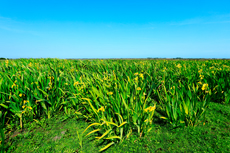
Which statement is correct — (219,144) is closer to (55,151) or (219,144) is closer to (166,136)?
(166,136)

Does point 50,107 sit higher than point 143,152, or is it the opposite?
point 50,107

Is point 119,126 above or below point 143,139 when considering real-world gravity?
above

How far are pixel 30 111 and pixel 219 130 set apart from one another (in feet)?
9.95

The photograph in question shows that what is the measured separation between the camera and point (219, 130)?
5.51ft

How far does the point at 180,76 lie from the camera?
9.89ft

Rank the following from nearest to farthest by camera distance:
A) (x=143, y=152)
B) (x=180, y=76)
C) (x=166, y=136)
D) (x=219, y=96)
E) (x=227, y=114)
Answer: (x=143, y=152)
(x=166, y=136)
(x=227, y=114)
(x=219, y=96)
(x=180, y=76)

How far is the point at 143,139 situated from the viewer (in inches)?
62.3

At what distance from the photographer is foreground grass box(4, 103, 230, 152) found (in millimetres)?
1444

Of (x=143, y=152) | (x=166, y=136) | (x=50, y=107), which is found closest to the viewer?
(x=143, y=152)

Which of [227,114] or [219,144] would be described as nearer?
[219,144]

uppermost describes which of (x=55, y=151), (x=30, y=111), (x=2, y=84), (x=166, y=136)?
(x=2, y=84)

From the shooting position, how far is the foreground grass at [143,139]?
1444 mm

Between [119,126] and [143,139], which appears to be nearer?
[119,126]

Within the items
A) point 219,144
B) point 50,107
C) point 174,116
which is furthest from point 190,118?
point 50,107
